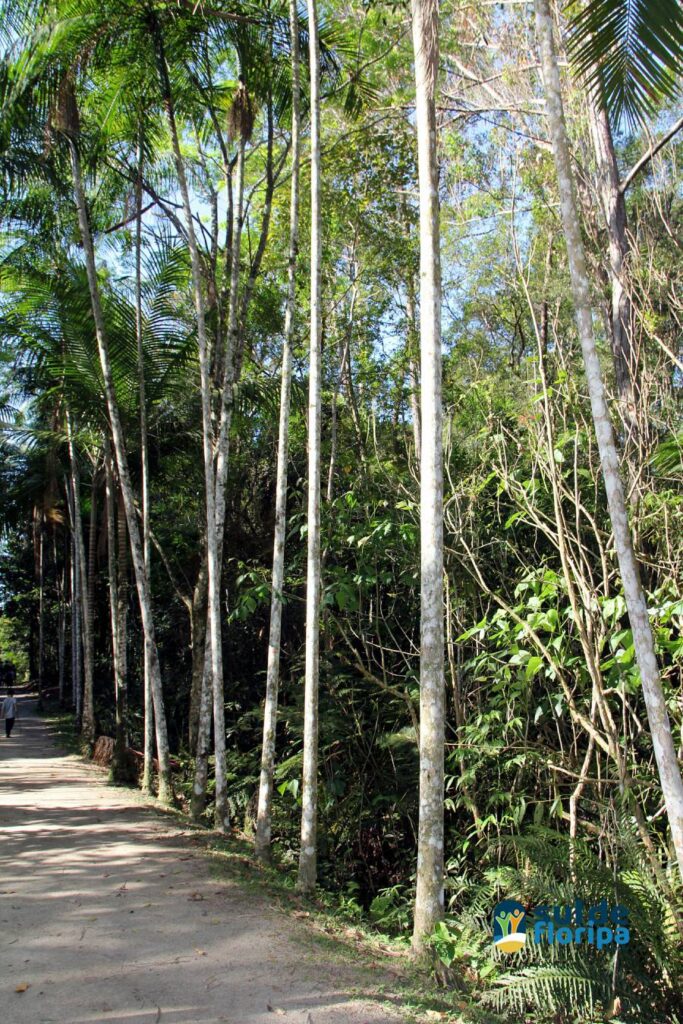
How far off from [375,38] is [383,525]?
7.85 meters

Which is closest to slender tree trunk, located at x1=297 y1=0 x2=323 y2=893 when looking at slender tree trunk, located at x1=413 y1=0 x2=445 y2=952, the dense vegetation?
the dense vegetation

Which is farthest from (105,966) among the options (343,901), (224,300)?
(224,300)

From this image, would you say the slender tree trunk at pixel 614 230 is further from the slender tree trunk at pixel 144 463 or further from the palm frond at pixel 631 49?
the slender tree trunk at pixel 144 463

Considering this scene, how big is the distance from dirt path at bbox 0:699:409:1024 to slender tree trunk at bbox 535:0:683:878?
6.74 ft

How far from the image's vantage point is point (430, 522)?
5652 mm

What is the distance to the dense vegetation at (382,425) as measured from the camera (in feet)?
20.6

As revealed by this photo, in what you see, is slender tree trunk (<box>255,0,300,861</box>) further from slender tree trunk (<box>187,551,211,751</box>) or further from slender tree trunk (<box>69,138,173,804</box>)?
slender tree trunk (<box>187,551,211,751</box>)

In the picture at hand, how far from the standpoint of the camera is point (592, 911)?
16.4ft

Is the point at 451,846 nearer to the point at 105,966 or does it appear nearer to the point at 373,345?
the point at 105,966

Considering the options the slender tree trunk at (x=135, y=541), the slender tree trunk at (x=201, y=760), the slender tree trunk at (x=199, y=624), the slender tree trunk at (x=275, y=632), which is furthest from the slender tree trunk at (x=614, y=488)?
the slender tree trunk at (x=199, y=624)

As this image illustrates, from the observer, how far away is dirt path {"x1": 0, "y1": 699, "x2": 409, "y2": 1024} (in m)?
4.45

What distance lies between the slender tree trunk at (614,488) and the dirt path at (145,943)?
206 cm

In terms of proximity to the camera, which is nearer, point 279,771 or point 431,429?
point 431,429

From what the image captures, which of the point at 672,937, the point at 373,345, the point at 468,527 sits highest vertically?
the point at 373,345
